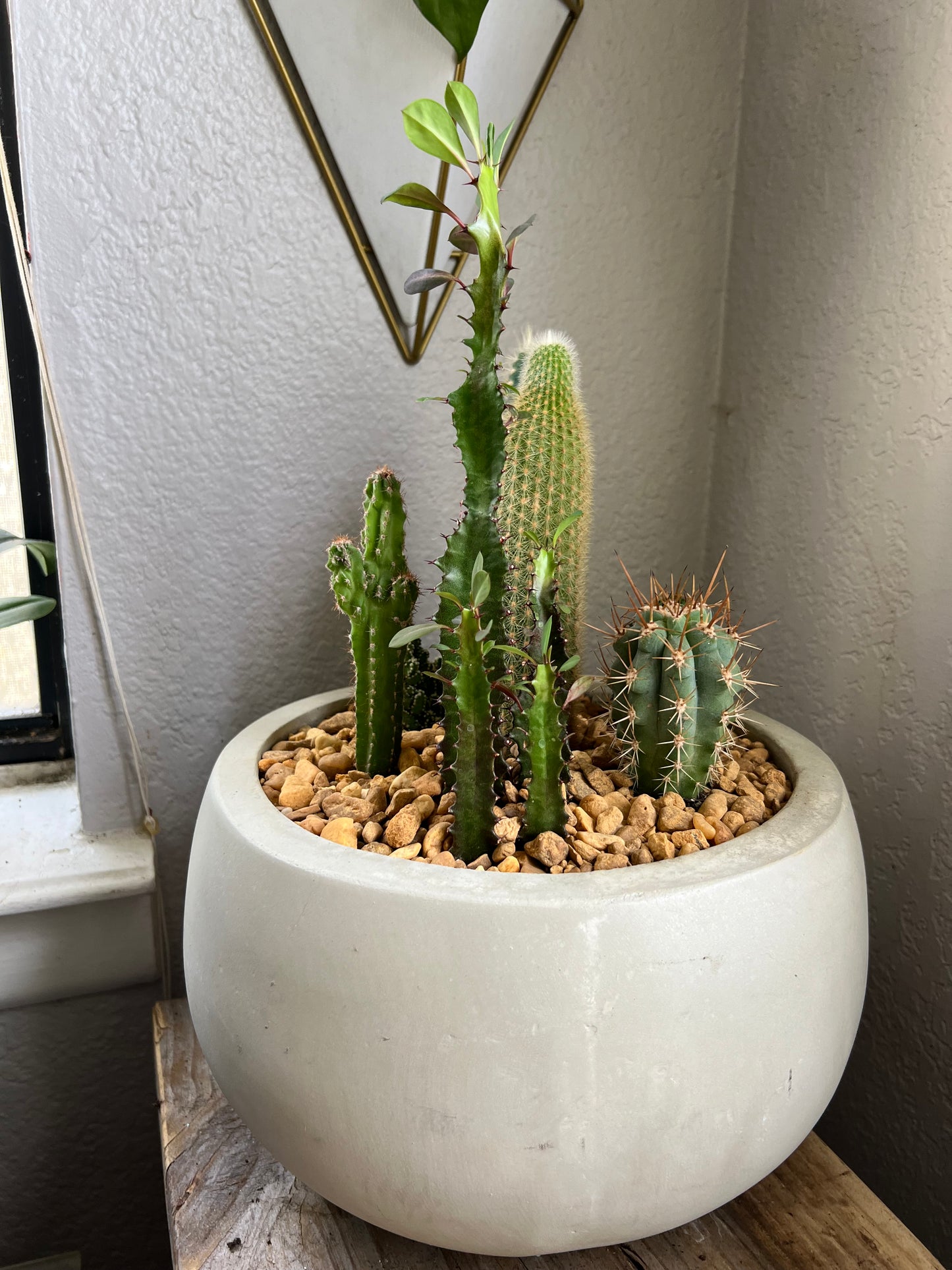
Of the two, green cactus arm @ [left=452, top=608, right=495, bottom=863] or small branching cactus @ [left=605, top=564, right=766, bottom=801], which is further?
small branching cactus @ [left=605, top=564, right=766, bottom=801]

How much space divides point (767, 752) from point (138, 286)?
66 centimetres

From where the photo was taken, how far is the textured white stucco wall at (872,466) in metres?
0.76

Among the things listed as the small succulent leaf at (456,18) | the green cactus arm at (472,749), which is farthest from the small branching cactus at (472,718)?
the small succulent leaf at (456,18)

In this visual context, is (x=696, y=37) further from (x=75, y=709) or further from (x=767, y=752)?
(x=75, y=709)

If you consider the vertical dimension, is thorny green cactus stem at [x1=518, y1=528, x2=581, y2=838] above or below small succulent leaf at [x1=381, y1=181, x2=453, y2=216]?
below

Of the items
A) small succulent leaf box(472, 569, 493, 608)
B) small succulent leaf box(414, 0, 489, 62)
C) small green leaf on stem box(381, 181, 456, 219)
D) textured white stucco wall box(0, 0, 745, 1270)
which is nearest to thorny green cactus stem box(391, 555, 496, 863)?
small succulent leaf box(472, 569, 493, 608)

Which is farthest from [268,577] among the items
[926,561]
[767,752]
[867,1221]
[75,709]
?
[867,1221]

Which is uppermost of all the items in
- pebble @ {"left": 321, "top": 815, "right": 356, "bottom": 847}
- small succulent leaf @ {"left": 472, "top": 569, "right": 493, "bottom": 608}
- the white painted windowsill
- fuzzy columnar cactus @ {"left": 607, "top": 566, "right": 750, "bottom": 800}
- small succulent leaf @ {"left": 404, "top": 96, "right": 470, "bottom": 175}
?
small succulent leaf @ {"left": 404, "top": 96, "right": 470, "bottom": 175}

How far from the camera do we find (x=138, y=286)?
81 cm

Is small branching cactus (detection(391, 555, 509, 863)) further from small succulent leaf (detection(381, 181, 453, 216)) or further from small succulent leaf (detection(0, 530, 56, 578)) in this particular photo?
small succulent leaf (detection(0, 530, 56, 578))

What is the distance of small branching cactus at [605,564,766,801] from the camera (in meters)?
0.65

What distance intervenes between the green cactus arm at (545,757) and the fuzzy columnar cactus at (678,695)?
8cm

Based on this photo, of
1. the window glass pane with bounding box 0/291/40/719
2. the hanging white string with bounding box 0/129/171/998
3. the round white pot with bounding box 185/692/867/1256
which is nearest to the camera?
the round white pot with bounding box 185/692/867/1256

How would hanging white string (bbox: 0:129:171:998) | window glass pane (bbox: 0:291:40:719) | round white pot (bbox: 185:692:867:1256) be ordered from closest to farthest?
round white pot (bbox: 185:692:867:1256), hanging white string (bbox: 0:129:171:998), window glass pane (bbox: 0:291:40:719)
